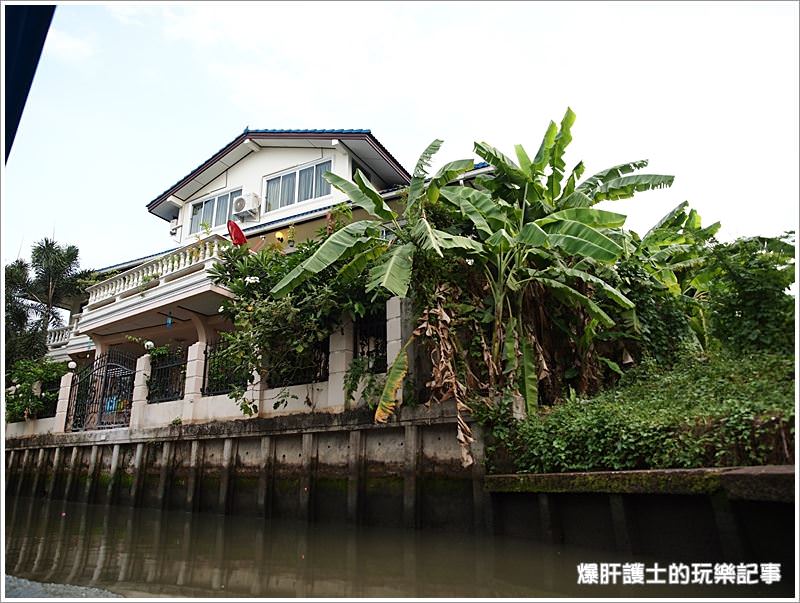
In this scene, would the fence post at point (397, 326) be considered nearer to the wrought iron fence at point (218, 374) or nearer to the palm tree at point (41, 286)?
the wrought iron fence at point (218, 374)

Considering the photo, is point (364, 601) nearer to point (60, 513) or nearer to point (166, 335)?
point (60, 513)

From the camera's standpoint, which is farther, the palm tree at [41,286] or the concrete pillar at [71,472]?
the palm tree at [41,286]

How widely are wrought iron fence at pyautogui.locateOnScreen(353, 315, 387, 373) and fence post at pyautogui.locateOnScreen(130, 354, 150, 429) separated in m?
5.91

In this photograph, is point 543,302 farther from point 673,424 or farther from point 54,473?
point 54,473

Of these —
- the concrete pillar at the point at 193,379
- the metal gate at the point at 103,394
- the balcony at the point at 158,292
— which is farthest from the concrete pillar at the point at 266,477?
the metal gate at the point at 103,394

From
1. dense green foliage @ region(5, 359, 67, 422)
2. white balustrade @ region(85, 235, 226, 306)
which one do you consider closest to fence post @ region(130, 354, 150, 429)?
white balustrade @ region(85, 235, 226, 306)

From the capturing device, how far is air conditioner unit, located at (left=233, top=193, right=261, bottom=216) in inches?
719

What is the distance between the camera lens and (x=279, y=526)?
8633 mm

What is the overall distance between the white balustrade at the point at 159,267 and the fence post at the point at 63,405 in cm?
262

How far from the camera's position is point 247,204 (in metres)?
18.4

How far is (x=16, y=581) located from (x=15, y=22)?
4.96 m

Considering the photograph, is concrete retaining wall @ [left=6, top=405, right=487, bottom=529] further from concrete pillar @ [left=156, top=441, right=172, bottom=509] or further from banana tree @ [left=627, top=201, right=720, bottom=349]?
banana tree @ [left=627, top=201, right=720, bottom=349]

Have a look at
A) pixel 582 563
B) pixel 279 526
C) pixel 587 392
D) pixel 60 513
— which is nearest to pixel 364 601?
pixel 582 563

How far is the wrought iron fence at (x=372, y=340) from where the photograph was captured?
943cm
